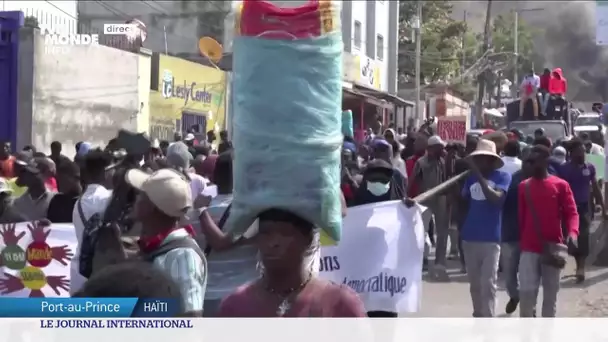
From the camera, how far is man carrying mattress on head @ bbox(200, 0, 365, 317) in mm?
2947

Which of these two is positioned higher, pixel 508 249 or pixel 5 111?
pixel 5 111

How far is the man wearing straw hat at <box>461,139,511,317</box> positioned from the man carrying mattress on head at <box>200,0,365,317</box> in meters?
4.02

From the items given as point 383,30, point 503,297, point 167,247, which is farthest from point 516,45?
point 503,297

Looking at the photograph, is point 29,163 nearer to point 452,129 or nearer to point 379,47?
point 379,47

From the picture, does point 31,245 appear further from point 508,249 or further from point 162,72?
point 508,249

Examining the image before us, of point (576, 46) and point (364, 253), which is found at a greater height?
point (576, 46)

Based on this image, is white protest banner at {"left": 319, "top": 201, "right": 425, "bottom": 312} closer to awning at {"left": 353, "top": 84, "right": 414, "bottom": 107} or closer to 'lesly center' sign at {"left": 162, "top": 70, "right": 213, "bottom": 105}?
awning at {"left": 353, "top": 84, "right": 414, "bottom": 107}

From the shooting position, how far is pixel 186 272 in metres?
3.20

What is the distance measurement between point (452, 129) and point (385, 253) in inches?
196

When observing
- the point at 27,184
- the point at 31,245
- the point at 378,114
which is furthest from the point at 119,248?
the point at 378,114

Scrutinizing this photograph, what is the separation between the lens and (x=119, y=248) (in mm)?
3891

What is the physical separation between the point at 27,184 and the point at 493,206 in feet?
10.9

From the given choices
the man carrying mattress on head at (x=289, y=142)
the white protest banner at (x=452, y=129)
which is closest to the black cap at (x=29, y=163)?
the man carrying mattress on head at (x=289, y=142)

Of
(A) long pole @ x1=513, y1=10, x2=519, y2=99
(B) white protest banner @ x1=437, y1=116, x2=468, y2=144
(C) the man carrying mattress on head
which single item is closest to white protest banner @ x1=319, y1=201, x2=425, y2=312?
(A) long pole @ x1=513, y1=10, x2=519, y2=99
